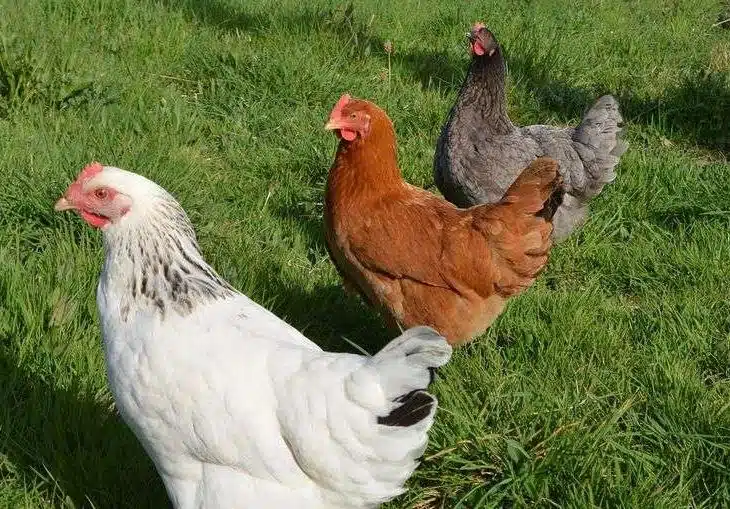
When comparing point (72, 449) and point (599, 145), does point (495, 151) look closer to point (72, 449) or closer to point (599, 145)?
point (599, 145)

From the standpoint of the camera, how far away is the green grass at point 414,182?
2527 millimetres

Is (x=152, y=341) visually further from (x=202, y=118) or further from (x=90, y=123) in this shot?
(x=202, y=118)

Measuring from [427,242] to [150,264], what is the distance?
1332 mm

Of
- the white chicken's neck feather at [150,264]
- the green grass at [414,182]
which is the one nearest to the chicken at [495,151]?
the green grass at [414,182]

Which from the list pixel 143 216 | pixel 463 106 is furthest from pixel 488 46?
pixel 143 216

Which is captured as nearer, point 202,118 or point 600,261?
point 600,261

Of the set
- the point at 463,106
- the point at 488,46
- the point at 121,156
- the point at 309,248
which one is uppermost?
the point at 488,46

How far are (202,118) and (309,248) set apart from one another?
54.0 inches

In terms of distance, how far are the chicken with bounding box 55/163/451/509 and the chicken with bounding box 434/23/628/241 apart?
6.45 feet

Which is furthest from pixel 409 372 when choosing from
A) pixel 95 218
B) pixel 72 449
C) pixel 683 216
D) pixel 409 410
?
pixel 683 216

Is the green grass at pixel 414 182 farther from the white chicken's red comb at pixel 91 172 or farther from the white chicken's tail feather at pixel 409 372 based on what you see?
the white chicken's red comb at pixel 91 172

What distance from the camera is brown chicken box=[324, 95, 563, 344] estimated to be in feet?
10.6

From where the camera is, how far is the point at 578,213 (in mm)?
4285

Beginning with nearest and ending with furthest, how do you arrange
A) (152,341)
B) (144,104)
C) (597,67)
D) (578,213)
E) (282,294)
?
1. (152,341)
2. (282,294)
3. (578,213)
4. (144,104)
5. (597,67)
